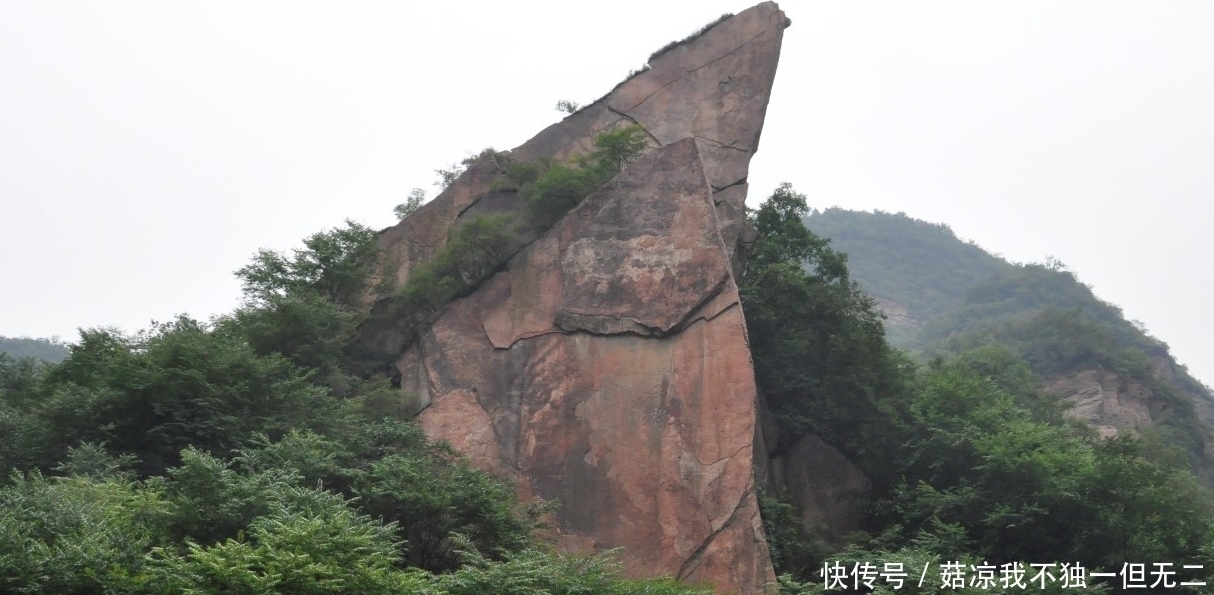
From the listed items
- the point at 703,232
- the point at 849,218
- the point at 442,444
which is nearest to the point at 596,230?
the point at 703,232

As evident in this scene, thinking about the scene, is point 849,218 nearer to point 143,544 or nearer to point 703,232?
point 703,232

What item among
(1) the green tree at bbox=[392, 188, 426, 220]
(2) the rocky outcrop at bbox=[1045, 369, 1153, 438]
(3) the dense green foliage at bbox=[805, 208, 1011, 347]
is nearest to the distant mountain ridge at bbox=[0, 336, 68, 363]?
(1) the green tree at bbox=[392, 188, 426, 220]

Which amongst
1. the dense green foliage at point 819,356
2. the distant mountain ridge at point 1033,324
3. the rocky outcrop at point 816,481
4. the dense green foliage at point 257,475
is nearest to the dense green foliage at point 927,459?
the dense green foliage at point 819,356

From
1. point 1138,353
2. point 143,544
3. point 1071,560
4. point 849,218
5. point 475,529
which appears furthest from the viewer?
point 849,218

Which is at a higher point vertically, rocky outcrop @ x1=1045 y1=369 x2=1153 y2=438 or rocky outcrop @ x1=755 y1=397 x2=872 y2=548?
rocky outcrop @ x1=1045 y1=369 x2=1153 y2=438

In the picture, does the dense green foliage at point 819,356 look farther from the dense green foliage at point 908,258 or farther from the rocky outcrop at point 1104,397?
the dense green foliage at point 908,258

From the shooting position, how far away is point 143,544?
40.2 feet

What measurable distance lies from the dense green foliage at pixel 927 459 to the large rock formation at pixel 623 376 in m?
1.81

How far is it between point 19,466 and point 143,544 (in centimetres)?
577

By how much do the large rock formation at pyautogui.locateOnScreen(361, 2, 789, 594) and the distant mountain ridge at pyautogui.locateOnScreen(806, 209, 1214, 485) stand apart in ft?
20.2

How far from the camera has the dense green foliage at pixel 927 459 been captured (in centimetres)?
1883

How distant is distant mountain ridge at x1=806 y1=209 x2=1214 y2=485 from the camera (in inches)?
1654

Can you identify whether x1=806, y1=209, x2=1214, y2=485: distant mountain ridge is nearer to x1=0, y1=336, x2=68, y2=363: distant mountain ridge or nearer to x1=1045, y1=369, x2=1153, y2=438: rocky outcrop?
x1=1045, y1=369, x2=1153, y2=438: rocky outcrop

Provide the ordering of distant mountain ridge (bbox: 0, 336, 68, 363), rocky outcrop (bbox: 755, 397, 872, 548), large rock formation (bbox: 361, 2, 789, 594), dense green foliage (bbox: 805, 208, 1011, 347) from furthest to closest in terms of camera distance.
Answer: dense green foliage (bbox: 805, 208, 1011, 347) < distant mountain ridge (bbox: 0, 336, 68, 363) < rocky outcrop (bbox: 755, 397, 872, 548) < large rock formation (bbox: 361, 2, 789, 594)
